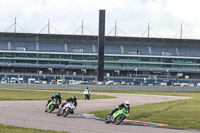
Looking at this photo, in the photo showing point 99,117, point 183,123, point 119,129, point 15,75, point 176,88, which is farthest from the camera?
point 15,75

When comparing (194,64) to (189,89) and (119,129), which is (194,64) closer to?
(189,89)

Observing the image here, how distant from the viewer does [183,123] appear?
24359mm

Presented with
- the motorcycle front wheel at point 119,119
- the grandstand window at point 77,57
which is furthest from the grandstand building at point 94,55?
the motorcycle front wheel at point 119,119

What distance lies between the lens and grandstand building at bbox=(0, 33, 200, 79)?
5285 inches

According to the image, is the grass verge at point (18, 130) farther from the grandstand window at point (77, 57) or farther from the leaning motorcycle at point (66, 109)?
the grandstand window at point (77, 57)

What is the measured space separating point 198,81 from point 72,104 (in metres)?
109

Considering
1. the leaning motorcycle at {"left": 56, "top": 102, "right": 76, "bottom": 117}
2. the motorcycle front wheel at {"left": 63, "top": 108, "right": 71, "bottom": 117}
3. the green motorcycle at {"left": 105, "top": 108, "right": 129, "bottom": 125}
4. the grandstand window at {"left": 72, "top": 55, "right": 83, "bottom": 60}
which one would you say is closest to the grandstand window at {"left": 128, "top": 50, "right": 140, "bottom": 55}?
the grandstand window at {"left": 72, "top": 55, "right": 83, "bottom": 60}

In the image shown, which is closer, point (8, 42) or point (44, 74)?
point (44, 74)

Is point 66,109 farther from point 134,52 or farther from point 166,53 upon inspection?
point 166,53

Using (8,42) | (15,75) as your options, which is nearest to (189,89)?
(15,75)

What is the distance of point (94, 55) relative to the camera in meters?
136

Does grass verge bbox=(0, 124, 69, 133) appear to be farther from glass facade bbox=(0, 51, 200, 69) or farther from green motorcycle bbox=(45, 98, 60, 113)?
glass facade bbox=(0, 51, 200, 69)

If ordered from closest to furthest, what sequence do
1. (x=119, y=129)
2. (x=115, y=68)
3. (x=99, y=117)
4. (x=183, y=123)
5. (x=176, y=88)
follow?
(x=119, y=129)
(x=183, y=123)
(x=99, y=117)
(x=176, y=88)
(x=115, y=68)

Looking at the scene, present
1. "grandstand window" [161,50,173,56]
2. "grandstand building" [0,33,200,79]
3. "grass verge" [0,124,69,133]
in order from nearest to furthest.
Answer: "grass verge" [0,124,69,133]
"grandstand building" [0,33,200,79]
"grandstand window" [161,50,173,56]
